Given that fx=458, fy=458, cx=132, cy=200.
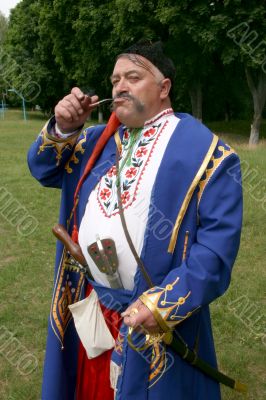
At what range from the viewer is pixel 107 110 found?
9602mm

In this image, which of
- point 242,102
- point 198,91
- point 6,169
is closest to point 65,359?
point 6,169

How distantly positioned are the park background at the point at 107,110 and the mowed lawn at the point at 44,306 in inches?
0.4

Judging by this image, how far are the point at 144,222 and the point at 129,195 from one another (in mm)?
143

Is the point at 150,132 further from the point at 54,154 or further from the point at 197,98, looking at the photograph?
the point at 197,98

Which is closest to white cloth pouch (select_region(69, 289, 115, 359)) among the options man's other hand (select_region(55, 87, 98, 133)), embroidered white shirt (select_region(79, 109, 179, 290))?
embroidered white shirt (select_region(79, 109, 179, 290))

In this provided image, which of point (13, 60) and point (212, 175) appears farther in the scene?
point (13, 60)

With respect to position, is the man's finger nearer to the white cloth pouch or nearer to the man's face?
the man's face

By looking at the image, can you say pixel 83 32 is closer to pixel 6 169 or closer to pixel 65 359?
pixel 6 169

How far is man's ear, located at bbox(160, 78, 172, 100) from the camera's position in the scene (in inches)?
80.9

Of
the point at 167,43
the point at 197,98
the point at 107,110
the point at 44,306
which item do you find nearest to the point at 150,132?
the point at 44,306

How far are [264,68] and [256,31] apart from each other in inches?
50.3

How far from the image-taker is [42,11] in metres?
26.0

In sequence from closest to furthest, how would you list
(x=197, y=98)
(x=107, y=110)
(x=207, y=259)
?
(x=207, y=259)
(x=107, y=110)
(x=197, y=98)

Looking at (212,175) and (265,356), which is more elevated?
(212,175)
